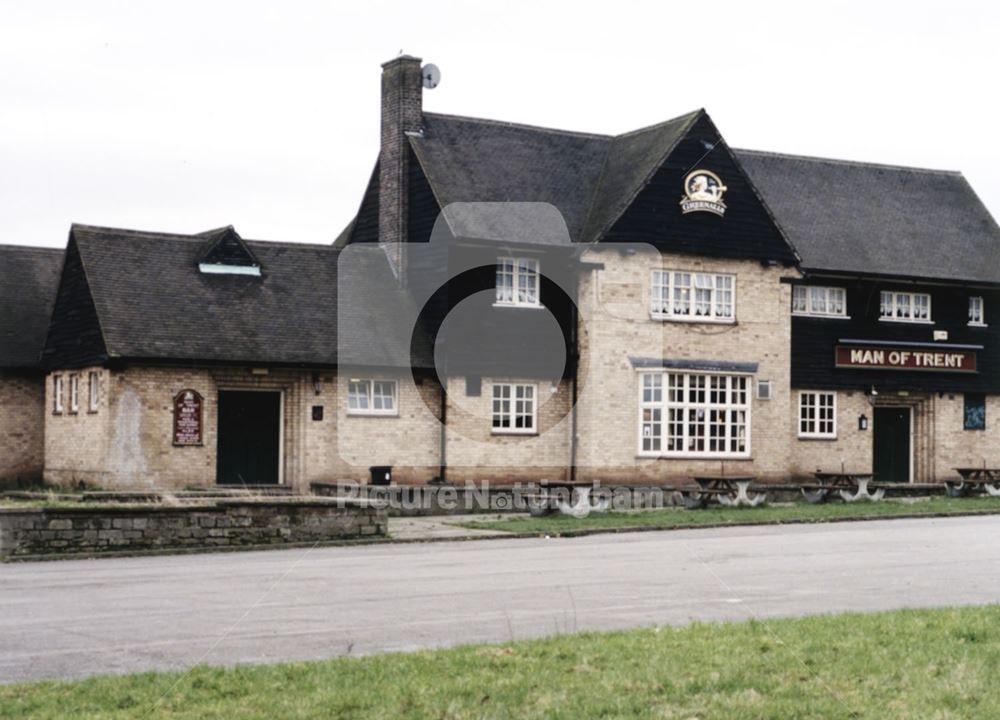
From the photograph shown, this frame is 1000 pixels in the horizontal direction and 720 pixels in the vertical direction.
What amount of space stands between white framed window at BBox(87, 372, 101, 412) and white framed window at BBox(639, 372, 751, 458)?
1294 cm

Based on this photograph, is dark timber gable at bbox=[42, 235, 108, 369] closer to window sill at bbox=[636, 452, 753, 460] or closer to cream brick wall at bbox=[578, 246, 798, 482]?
cream brick wall at bbox=[578, 246, 798, 482]

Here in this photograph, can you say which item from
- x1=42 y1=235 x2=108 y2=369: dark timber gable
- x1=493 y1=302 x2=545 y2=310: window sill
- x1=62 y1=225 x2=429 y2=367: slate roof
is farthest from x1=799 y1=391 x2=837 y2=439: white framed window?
x1=42 y1=235 x2=108 y2=369: dark timber gable

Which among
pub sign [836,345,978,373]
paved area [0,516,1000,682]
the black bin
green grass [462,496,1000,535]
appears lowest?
paved area [0,516,1000,682]

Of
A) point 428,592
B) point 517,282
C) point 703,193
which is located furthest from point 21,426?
point 428,592

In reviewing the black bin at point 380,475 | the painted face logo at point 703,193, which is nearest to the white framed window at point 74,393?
the black bin at point 380,475

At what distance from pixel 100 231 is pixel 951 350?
23517mm

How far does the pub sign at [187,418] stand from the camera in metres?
32.3

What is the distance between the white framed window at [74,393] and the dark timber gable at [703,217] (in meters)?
13.0

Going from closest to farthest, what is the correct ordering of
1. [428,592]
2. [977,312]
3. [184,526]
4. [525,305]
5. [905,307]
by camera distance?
[428,592]
[184,526]
[525,305]
[905,307]
[977,312]

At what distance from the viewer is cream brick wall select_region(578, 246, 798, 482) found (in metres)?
36.0

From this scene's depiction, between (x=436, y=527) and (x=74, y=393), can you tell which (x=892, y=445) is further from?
(x=74, y=393)

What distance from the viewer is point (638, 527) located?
26.5 meters

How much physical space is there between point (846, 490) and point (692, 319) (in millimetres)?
5649

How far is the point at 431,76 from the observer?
3897 cm
